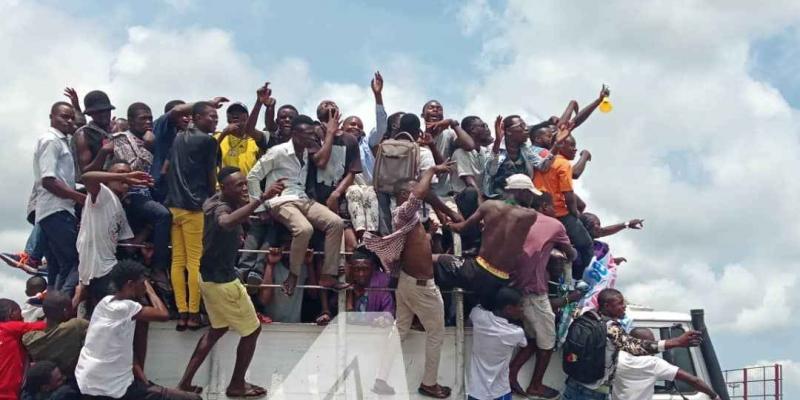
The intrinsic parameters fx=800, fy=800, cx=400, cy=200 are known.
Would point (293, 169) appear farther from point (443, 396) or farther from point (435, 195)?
point (443, 396)

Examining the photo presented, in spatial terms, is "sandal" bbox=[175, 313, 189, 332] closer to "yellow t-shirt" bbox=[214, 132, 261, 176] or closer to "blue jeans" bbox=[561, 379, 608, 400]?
"yellow t-shirt" bbox=[214, 132, 261, 176]

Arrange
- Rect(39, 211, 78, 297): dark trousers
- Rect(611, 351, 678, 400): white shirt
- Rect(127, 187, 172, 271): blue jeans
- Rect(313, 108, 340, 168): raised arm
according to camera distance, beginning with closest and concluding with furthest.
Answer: Rect(39, 211, 78, 297): dark trousers < Rect(127, 187, 172, 271): blue jeans < Rect(611, 351, 678, 400): white shirt < Rect(313, 108, 340, 168): raised arm

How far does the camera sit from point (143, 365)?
5566 millimetres

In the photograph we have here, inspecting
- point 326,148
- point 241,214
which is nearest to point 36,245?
point 241,214

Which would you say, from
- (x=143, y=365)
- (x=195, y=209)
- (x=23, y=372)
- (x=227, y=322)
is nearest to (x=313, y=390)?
(x=227, y=322)

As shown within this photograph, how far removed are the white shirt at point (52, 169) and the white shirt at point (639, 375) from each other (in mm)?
4521

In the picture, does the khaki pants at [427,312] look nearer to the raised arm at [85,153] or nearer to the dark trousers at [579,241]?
the dark trousers at [579,241]

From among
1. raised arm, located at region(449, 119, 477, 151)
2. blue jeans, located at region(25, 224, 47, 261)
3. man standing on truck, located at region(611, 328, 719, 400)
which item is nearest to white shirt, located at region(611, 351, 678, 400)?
man standing on truck, located at region(611, 328, 719, 400)

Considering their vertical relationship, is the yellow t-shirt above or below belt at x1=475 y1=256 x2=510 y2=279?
above

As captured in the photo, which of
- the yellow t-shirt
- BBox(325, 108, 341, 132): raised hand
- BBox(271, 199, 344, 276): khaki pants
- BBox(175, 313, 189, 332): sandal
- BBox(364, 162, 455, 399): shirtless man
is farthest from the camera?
the yellow t-shirt

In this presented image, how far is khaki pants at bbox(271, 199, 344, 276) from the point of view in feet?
20.2

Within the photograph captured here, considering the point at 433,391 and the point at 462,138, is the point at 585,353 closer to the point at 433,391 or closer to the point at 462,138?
the point at 433,391

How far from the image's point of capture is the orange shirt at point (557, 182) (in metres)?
7.28

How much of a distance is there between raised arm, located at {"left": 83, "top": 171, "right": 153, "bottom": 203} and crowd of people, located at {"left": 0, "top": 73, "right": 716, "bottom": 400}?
2 centimetres
